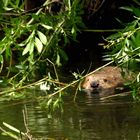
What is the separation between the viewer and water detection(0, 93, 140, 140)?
4305mm

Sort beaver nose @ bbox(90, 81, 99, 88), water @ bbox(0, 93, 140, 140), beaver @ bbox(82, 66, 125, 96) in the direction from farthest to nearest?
1. beaver nose @ bbox(90, 81, 99, 88)
2. beaver @ bbox(82, 66, 125, 96)
3. water @ bbox(0, 93, 140, 140)

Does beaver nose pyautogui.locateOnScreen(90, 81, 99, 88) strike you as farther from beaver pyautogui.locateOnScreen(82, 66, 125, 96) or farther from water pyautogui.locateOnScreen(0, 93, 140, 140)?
water pyautogui.locateOnScreen(0, 93, 140, 140)

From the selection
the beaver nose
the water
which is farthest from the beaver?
the water

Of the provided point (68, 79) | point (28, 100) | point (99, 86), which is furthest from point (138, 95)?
point (68, 79)

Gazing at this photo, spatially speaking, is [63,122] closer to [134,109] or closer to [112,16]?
[134,109]

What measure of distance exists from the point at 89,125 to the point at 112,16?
6401 millimetres

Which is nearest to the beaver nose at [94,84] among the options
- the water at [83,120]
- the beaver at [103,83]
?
the beaver at [103,83]

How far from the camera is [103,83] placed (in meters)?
7.36

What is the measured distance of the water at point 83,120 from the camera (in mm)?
4305

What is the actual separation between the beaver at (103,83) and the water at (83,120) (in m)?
0.90

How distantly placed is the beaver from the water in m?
0.90

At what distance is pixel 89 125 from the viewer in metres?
4.65

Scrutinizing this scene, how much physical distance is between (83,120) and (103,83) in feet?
8.27

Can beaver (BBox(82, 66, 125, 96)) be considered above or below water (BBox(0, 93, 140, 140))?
below
